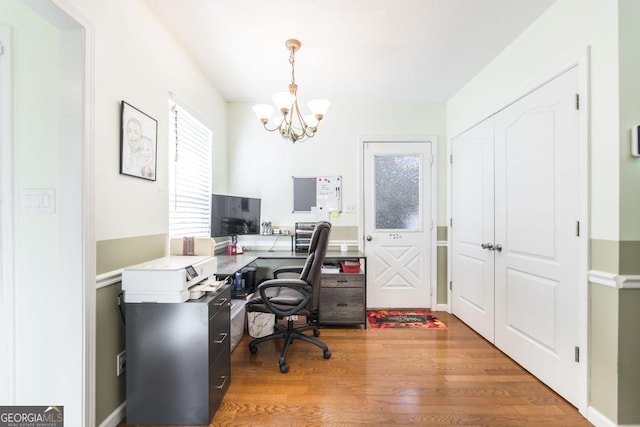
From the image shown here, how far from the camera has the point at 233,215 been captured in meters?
2.98

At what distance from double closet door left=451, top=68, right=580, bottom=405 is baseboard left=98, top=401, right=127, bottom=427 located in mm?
2725

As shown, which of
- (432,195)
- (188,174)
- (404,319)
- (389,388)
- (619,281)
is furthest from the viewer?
(432,195)

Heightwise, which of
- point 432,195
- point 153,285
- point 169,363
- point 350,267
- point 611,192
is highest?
point 432,195

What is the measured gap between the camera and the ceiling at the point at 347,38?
6.17 feet

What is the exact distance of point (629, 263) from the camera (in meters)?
1.49

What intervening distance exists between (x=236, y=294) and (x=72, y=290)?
1.62 metres

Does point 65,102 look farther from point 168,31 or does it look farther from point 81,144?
point 168,31

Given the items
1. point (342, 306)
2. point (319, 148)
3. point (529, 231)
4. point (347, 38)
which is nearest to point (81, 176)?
point (347, 38)

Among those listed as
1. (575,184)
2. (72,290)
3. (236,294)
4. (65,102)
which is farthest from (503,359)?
(65,102)

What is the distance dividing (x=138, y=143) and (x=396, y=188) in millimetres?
2747

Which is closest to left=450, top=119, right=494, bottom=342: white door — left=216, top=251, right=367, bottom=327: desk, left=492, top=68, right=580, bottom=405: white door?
left=492, top=68, right=580, bottom=405: white door

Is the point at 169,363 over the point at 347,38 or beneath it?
beneath

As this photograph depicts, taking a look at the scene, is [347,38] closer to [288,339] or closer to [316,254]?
[316,254]

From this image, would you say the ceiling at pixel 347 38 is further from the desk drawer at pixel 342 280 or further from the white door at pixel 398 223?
the desk drawer at pixel 342 280
